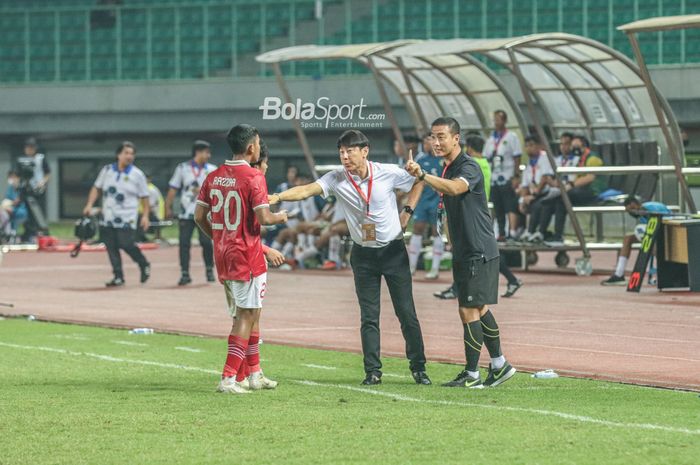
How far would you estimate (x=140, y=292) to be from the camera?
20719mm

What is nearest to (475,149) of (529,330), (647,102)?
(529,330)

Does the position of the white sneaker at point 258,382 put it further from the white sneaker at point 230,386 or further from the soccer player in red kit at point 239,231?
the white sneaker at point 230,386

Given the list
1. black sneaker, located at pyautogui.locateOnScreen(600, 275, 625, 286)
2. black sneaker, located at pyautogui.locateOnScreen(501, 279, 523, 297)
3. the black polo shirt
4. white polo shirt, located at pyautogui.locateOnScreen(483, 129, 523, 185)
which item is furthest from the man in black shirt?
white polo shirt, located at pyautogui.locateOnScreen(483, 129, 523, 185)

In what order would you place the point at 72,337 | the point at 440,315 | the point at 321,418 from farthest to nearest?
the point at 440,315
the point at 72,337
the point at 321,418

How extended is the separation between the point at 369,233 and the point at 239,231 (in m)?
1.07

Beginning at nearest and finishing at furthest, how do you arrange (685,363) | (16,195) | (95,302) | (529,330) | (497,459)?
1. (497,459)
2. (685,363)
3. (529,330)
4. (95,302)
5. (16,195)

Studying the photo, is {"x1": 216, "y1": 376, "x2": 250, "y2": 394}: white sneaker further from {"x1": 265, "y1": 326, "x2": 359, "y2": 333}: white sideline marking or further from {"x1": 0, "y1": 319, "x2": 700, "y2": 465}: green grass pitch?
{"x1": 265, "y1": 326, "x2": 359, "y2": 333}: white sideline marking

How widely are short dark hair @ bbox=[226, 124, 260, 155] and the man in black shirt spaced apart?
1363 mm

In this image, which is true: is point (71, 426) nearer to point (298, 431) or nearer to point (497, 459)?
point (298, 431)

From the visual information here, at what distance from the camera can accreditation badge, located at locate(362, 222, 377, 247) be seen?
35.9 ft

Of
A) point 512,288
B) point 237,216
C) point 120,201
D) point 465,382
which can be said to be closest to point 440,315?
point 512,288

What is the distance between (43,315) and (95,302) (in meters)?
1.88

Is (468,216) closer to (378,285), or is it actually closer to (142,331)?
(378,285)

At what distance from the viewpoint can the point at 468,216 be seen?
418 inches
